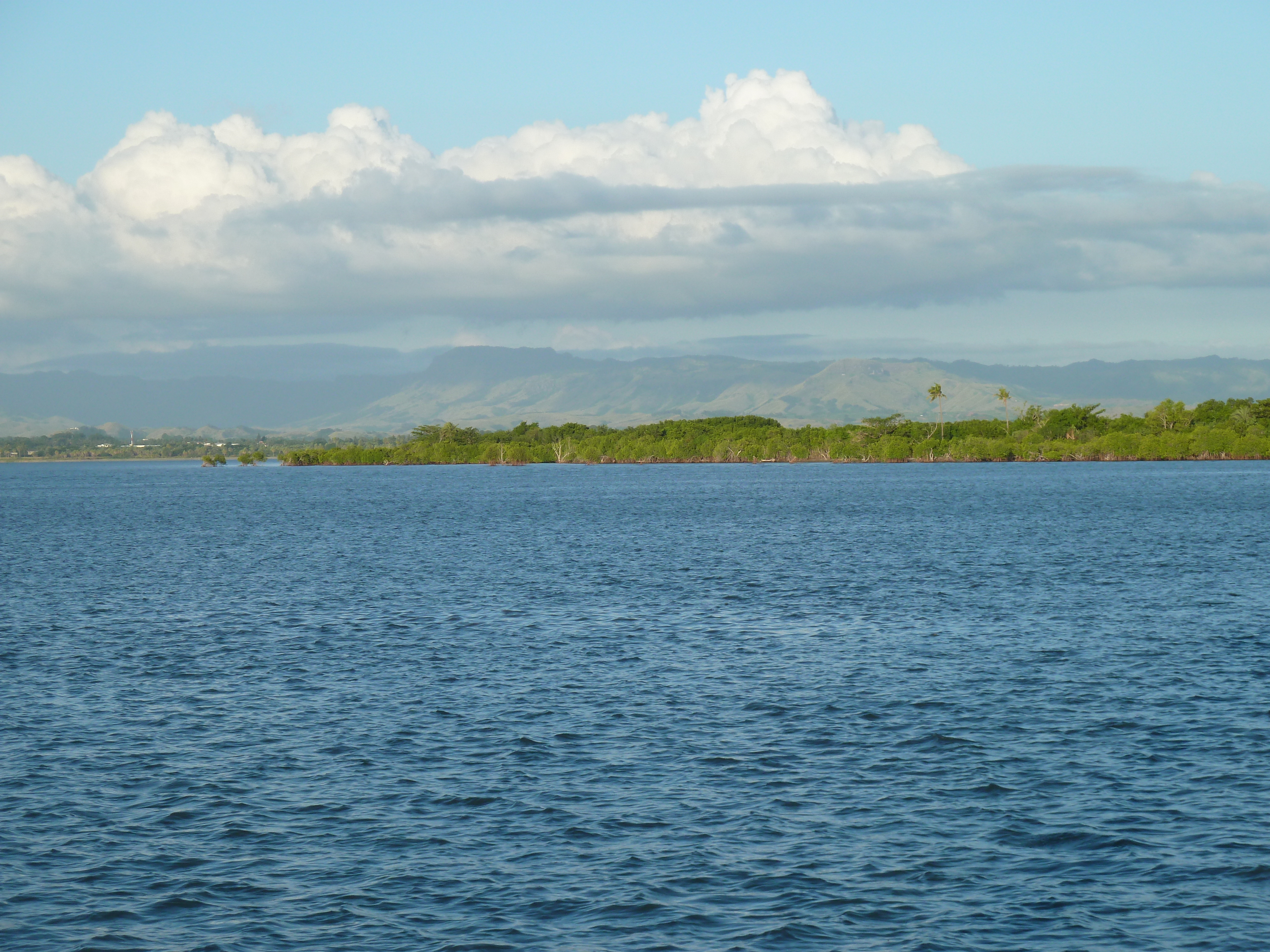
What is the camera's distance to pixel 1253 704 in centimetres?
3447

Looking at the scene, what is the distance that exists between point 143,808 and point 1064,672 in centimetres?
2924

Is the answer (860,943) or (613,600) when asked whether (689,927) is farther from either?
(613,600)

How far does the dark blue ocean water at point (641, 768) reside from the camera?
791 inches

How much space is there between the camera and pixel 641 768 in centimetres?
2855

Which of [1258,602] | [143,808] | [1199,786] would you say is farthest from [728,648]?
[1258,602]

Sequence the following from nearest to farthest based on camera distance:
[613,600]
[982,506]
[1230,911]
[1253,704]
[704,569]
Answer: [1230,911] → [1253,704] → [613,600] → [704,569] → [982,506]

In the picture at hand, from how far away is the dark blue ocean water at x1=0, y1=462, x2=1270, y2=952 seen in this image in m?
20.1

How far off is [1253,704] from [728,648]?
18378 mm

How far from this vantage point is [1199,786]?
2662 cm

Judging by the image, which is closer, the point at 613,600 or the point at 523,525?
the point at 613,600

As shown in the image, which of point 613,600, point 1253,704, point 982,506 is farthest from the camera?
point 982,506

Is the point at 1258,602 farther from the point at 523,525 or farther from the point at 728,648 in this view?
the point at 523,525

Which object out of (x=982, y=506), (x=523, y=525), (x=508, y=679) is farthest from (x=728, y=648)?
(x=982, y=506)

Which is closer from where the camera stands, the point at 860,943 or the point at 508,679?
the point at 860,943
